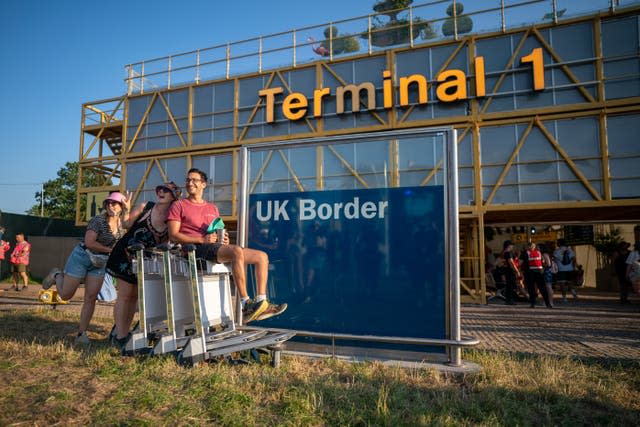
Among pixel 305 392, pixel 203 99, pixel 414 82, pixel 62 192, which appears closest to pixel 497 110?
pixel 414 82

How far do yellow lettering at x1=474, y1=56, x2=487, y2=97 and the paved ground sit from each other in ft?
24.3

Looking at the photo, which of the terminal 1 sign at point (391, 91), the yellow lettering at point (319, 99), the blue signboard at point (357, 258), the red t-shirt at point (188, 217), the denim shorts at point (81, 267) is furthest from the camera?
the yellow lettering at point (319, 99)

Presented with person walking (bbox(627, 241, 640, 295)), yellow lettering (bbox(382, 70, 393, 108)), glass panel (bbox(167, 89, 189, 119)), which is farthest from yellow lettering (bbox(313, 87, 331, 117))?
person walking (bbox(627, 241, 640, 295))

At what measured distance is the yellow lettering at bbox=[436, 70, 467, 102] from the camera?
563 inches

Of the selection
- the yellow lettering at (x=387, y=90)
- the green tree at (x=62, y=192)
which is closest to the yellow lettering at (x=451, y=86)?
the yellow lettering at (x=387, y=90)

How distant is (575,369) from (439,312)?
131 cm

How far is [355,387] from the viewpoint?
323 cm

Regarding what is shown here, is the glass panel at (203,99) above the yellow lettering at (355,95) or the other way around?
above

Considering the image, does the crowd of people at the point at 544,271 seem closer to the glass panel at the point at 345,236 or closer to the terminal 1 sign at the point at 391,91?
the terminal 1 sign at the point at 391,91

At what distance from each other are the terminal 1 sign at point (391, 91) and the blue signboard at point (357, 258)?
1134 centimetres

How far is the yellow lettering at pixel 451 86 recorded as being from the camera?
14312mm

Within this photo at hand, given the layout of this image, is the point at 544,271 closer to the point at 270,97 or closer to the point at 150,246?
the point at 150,246

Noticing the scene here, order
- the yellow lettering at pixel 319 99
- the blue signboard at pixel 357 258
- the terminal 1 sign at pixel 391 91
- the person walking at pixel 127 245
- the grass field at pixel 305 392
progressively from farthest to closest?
the yellow lettering at pixel 319 99
the terminal 1 sign at pixel 391 91
the person walking at pixel 127 245
the blue signboard at pixel 357 258
the grass field at pixel 305 392

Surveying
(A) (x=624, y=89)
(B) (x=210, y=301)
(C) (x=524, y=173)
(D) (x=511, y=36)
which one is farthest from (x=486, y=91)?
(B) (x=210, y=301)
